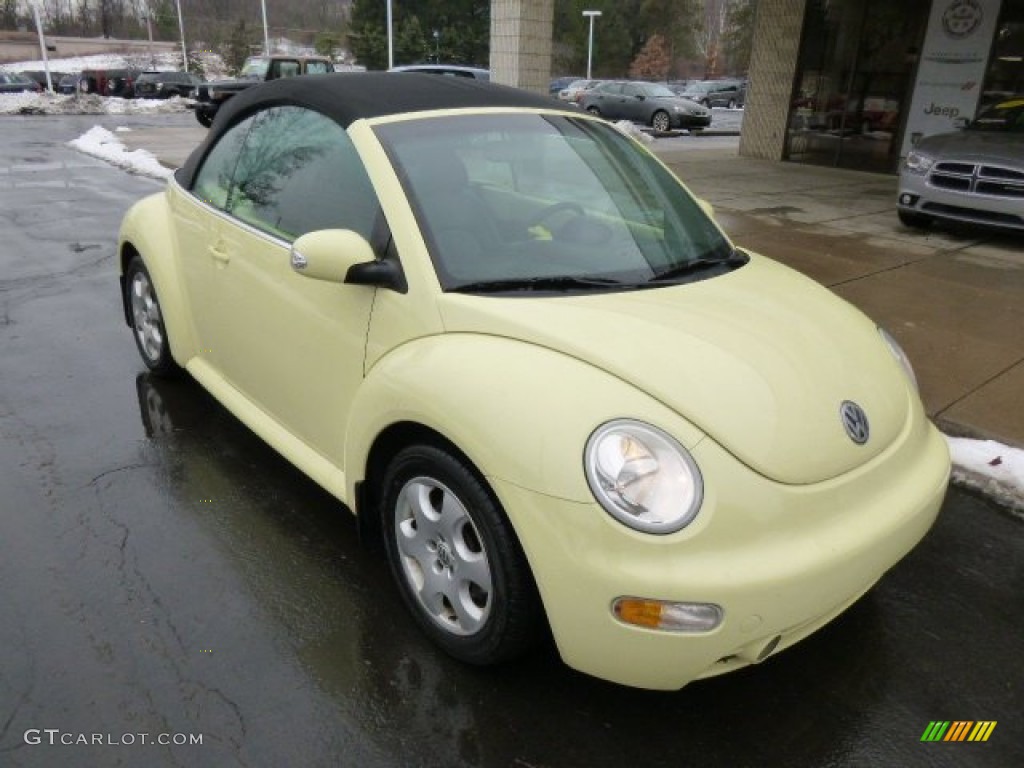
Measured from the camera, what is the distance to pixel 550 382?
7.02ft

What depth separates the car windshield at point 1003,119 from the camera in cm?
948

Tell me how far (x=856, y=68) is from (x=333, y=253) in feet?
49.7

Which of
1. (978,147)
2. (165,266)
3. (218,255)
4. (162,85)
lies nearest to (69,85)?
(162,85)

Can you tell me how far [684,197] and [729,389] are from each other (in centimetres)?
148

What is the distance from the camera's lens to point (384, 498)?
8.50ft

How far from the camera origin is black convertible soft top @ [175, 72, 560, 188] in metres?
2.90

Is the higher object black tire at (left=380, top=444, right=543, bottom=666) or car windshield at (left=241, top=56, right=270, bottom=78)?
car windshield at (left=241, top=56, right=270, bottom=78)

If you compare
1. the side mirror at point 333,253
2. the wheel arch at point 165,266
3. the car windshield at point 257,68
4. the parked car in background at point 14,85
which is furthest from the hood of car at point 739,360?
the parked car in background at point 14,85

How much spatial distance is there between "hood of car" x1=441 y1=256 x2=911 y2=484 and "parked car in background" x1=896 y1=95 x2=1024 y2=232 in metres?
6.76

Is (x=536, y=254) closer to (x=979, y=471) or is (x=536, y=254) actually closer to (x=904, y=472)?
(x=904, y=472)

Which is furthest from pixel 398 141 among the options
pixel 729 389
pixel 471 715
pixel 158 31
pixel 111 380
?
pixel 158 31

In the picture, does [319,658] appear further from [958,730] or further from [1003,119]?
[1003,119]

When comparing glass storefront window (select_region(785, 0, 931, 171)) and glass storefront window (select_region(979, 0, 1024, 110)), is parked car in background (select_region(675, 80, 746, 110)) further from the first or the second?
glass storefront window (select_region(979, 0, 1024, 110))

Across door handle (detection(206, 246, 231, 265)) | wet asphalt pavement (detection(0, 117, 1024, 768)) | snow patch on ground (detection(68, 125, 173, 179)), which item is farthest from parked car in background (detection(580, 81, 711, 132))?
wet asphalt pavement (detection(0, 117, 1024, 768))
